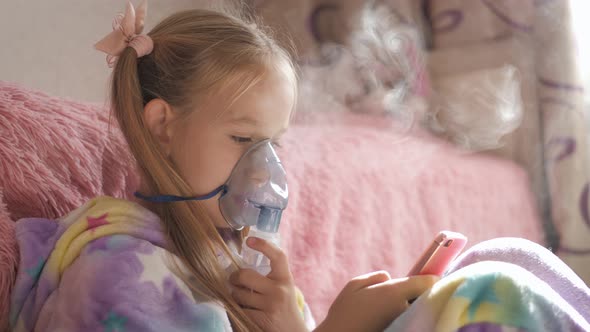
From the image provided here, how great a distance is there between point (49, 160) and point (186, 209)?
0.71 feet

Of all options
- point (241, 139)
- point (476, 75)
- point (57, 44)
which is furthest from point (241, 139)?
point (476, 75)

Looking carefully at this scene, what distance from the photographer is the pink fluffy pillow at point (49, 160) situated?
→ 945 millimetres

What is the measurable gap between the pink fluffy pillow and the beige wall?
0.37 metres

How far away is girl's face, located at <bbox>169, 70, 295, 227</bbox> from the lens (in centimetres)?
97

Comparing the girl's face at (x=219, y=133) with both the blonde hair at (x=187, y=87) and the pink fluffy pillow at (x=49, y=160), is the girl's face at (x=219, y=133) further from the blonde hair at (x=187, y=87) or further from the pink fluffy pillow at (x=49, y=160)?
the pink fluffy pillow at (x=49, y=160)

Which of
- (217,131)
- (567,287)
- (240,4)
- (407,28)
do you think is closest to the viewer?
(567,287)

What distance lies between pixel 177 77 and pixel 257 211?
0.22 meters

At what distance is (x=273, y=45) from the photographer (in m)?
1.08

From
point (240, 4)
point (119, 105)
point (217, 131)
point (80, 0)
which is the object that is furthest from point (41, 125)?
point (80, 0)

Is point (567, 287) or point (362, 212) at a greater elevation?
point (567, 287)

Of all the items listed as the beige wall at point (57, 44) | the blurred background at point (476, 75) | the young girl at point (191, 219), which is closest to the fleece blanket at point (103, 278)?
the young girl at point (191, 219)

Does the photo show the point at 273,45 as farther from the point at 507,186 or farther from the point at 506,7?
the point at 506,7

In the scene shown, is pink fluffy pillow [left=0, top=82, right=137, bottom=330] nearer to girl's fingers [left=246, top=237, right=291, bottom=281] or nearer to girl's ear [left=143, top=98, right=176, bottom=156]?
girl's ear [left=143, top=98, right=176, bottom=156]

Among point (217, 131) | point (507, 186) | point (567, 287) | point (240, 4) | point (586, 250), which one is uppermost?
point (240, 4)
